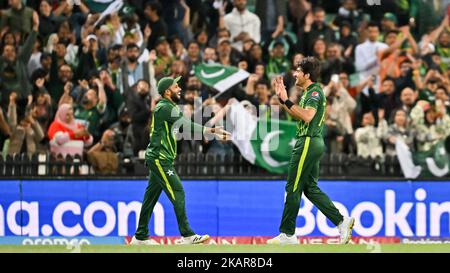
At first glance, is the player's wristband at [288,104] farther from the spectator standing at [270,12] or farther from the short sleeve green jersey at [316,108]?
the spectator standing at [270,12]

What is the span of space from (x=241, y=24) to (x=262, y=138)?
274 cm

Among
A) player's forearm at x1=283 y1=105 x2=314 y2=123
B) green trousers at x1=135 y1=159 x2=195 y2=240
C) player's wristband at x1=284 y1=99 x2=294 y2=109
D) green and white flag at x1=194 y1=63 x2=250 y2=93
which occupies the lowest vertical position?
green trousers at x1=135 y1=159 x2=195 y2=240

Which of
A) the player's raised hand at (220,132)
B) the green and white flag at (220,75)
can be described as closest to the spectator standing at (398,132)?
the green and white flag at (220,75)

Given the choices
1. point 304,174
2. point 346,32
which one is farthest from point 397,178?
point 304,174

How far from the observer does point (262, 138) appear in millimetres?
18375

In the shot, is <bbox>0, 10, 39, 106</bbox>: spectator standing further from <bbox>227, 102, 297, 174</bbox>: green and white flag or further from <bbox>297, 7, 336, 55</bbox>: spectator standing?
<bbox>297, 7, 336, 55</bbox>: spectator standing

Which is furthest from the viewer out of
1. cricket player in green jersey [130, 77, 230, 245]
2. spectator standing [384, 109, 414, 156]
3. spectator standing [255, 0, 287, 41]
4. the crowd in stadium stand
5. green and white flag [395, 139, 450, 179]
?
spectator standing [255, 0, 287, 41]

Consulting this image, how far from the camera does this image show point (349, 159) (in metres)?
18.0

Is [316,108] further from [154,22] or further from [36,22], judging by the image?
[36,22]

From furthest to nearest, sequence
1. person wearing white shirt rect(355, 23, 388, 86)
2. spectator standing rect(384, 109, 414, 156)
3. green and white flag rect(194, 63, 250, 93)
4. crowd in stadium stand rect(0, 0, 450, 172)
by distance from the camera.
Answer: person wearing white shirt rect(355, 23, 388, 86), green and white flag rect(194, 63, 250, 93), crowd in stadium stand rect(0, 0, 450, 172), spectator standing rect(384, 109, 414, 156)

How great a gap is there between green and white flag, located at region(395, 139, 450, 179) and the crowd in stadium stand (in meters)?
0.29

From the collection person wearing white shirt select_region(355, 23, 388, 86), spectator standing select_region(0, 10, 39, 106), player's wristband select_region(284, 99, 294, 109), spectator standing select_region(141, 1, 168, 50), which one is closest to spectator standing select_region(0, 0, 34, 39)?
spectator standing select_region(0, 10, 39, 106)


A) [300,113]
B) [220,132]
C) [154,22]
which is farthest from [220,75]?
[300,113]

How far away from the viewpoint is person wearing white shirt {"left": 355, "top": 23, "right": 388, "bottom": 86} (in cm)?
1991
